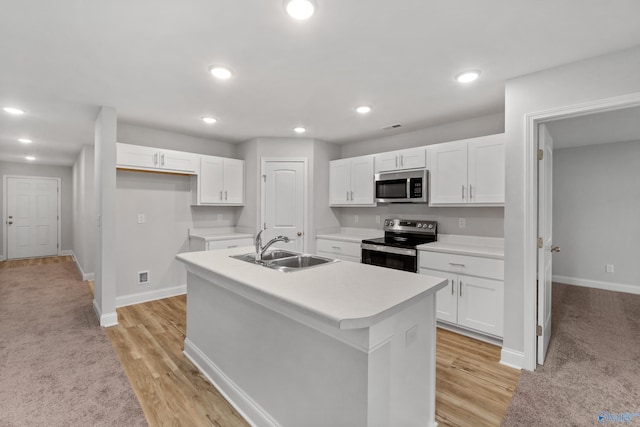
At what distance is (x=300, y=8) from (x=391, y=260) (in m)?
2.69

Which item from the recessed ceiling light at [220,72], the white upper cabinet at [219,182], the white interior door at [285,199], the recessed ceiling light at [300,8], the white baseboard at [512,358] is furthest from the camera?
the white interior door at [285,199]

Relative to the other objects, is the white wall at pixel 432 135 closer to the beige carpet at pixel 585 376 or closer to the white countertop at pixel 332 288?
the beige carpet at pixel 585 376

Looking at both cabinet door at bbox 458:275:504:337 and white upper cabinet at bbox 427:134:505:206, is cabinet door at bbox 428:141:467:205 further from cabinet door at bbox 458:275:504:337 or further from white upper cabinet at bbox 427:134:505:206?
cabinet door at bbox 458:275:504:337

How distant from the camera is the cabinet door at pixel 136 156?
11.6 feet

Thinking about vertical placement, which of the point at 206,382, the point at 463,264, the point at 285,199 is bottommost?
the point at 206,382

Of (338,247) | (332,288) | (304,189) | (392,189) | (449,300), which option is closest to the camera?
(332,288)

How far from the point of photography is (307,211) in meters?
4.47

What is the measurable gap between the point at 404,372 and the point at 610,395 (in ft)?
5.72

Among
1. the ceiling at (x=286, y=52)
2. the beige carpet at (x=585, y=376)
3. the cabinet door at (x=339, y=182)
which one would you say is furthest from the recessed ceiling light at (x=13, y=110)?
the beige carpet at (x=585, y=376)

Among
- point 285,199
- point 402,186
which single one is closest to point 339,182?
point 285,199

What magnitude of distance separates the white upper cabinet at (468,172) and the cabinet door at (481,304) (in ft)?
2.69

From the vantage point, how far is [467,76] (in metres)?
2.40

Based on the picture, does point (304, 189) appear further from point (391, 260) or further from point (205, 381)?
point (205, 381)

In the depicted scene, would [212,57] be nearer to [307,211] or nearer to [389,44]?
[389,44]
